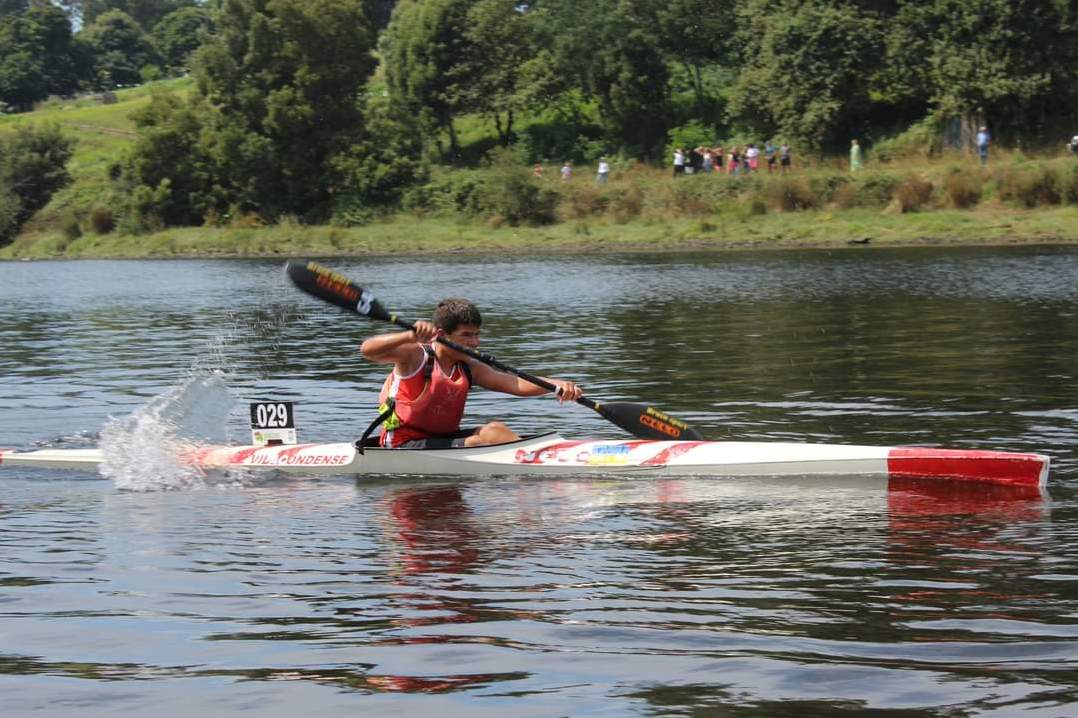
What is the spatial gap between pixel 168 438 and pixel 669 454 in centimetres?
542

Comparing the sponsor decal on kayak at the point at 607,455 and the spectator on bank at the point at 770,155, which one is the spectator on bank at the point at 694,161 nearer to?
the spectator on bank at the point at 770,155

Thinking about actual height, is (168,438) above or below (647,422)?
below

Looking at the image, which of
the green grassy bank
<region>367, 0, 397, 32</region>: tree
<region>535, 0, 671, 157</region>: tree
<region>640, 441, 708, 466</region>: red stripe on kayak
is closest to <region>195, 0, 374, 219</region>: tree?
the green grassy bank

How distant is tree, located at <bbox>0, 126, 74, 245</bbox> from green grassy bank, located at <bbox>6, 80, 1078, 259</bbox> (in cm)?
142

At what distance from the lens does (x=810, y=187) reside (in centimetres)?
5422

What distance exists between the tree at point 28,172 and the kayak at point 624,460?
62.9 metres

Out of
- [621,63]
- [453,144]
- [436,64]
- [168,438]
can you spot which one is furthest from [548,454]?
[453,144]

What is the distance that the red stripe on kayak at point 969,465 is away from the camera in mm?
12148

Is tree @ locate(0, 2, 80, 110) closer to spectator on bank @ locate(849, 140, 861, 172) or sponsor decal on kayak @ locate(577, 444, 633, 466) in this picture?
spectator on bank @ locate(849, 140, 861, 172)

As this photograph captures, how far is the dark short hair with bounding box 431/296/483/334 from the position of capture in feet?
43.6

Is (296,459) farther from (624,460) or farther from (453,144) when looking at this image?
(453,144)

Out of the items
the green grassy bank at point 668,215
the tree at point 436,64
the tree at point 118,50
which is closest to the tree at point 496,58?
the tree at point 436,64

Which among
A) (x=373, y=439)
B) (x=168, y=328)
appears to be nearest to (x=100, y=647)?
(x=373, y=439)

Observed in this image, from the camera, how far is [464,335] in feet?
43.8
